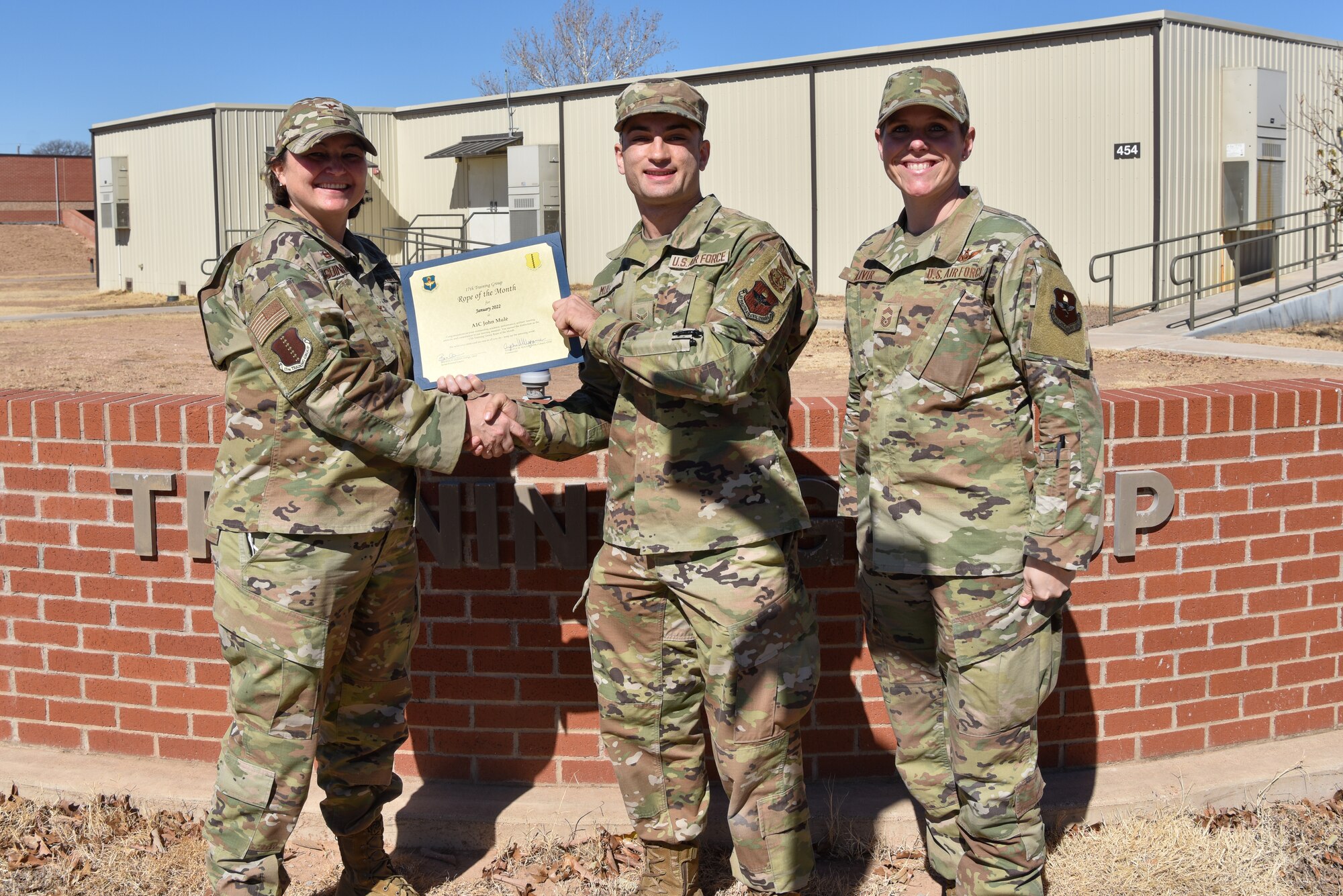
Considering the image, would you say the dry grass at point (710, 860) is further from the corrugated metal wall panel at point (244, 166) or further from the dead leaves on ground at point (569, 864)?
the corrugated metal wall panel at point (244, 166)

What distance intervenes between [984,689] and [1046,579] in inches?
12.7

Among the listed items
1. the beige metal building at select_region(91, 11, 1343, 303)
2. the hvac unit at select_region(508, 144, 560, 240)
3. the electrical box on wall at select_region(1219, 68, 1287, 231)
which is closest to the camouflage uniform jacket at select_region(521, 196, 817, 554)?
the beige metal building at select_region(91, 11, 1343, 303)

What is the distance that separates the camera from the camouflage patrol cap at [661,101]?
318cm

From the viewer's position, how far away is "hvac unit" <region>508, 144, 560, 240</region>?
26.5m

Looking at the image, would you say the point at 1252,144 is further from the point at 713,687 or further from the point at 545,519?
the point at 713,687

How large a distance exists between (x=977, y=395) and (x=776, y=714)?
3.16 ft

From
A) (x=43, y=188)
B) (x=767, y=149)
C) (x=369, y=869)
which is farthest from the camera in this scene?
(x=43, y=188)

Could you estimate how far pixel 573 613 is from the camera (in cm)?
417

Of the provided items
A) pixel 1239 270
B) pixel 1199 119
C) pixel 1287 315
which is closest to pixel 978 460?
pixel 1287 315

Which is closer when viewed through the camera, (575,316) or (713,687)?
(713,687)

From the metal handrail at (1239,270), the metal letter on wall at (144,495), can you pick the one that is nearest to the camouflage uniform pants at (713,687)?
the metal letter on wall at (144,495)

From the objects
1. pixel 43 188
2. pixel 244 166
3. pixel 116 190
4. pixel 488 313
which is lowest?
pixel 488 313

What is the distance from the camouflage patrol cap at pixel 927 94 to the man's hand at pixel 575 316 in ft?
2.98

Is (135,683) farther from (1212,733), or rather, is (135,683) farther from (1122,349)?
(1122,349)
